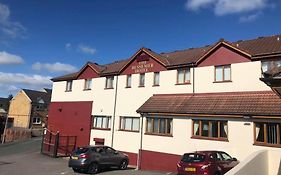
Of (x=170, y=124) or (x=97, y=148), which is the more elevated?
(x=170, y=124)

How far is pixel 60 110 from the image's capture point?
34.6 m

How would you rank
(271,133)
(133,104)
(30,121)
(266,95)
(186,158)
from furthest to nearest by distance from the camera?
1. (30,121)
2. (133,104)
3. (266,95)
4. (271,133)
5. (186,158)

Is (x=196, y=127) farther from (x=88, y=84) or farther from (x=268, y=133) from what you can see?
(x=88, y=84)

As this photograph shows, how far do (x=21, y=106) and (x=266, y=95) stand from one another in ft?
184

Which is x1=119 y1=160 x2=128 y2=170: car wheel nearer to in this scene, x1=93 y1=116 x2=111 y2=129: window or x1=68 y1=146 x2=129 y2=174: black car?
x1=68 y1=146 x2=129 y2=174: black car

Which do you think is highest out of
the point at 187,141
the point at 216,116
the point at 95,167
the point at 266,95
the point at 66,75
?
the point at 66,75

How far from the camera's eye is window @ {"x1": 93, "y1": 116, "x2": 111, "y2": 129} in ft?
95.7

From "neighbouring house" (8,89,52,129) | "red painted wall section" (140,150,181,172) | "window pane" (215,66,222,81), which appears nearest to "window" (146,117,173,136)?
"red painted wall section" (140,150,181,172)

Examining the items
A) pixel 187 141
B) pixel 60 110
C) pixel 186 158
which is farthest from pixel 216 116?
pixel 60 110

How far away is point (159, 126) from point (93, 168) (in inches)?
242

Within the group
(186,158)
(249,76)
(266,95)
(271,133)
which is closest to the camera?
(186,158)

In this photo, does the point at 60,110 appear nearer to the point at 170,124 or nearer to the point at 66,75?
the point at 66,75

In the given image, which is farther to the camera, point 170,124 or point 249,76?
point 170,124

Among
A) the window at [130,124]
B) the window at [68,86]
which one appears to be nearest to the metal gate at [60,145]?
the window at [68,86]
